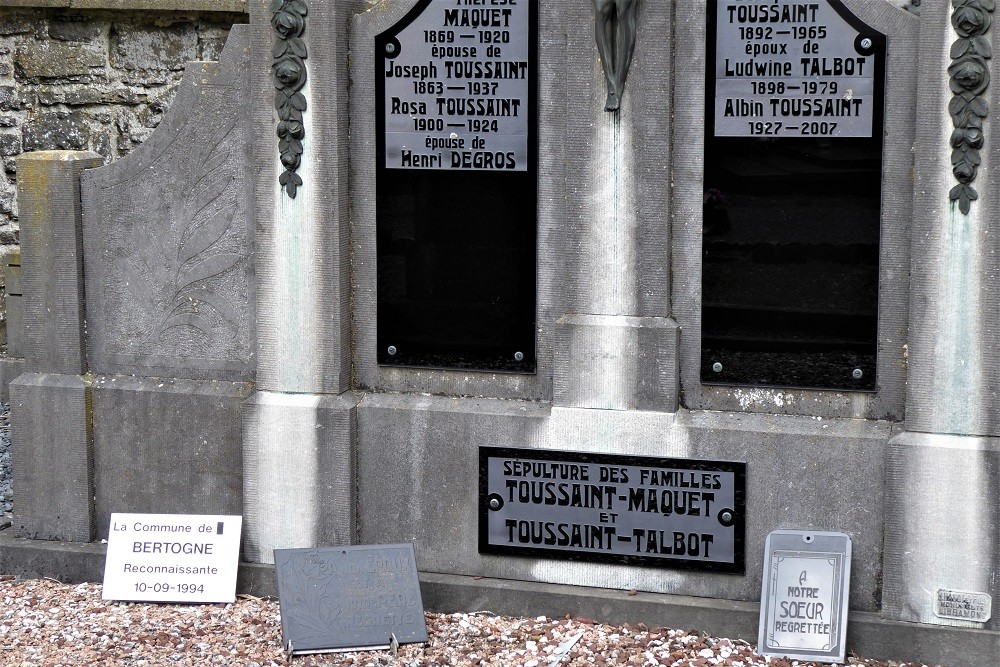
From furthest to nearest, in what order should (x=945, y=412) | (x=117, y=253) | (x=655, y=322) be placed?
(x=117, y=253) < (x=655, y=322) < (x=945, y=412)

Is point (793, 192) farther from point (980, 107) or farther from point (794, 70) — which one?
point (980, 107)

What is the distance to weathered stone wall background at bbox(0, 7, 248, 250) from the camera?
9.91m

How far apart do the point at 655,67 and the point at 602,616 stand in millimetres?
2289

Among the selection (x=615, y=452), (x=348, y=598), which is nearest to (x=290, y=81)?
(x=615, y=452)

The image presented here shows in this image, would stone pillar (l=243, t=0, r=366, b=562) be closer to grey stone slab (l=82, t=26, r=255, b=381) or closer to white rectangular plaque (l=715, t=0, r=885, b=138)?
grey stone slab (l=82, t=26, r=255, b=381)

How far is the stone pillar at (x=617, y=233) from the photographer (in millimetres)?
5168

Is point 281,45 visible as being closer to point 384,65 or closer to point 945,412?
point 384,65

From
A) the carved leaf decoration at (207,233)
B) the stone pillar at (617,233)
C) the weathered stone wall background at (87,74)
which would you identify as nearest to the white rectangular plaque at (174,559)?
the carved leaf decoration at (207,233)

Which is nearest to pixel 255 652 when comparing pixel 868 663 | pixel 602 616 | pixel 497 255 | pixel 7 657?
pixel 7 657

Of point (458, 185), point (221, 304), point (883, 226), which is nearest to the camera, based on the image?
point (883, 226)

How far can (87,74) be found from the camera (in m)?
9.98

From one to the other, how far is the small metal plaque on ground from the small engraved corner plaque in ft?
6.72

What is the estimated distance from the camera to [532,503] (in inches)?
217

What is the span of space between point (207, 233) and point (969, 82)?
3.31m
